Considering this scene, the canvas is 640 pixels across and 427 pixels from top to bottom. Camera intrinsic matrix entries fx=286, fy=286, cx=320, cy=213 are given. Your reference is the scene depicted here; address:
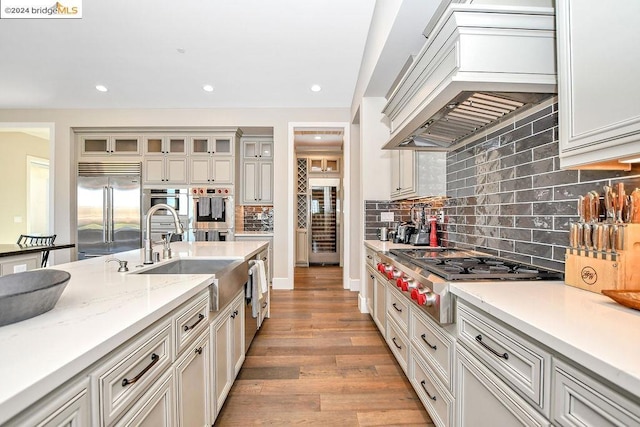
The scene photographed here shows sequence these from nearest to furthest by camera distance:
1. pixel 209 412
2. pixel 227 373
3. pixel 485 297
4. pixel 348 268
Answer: pixel 485 297, pixel 209 412, pixel 227 373, pixel 348 268

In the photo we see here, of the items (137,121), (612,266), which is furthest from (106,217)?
(612,266)

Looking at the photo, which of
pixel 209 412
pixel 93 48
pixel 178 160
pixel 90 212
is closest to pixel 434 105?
pixel 209 412

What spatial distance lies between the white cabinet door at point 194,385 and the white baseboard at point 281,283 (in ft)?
10.2

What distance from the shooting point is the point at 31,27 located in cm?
298

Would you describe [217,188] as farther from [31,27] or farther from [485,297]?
[485,297]

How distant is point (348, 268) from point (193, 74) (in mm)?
3559

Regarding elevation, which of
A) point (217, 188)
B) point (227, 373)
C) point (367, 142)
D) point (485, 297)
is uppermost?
point (367, 142)

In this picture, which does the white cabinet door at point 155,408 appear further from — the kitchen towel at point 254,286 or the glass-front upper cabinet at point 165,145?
the glass-front upper cabinet at point 165,145

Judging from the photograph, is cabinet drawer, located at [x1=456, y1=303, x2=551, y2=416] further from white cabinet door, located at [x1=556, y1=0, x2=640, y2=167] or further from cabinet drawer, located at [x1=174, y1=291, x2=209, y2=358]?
cabinet drawer, located at [x1=174, y1=291, x2=209, y2=358]

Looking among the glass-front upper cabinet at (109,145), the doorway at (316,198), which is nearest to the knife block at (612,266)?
the doorway at (316,198)

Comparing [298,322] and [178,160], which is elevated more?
[178,160]

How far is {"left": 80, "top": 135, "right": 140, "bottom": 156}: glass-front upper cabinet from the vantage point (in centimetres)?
486

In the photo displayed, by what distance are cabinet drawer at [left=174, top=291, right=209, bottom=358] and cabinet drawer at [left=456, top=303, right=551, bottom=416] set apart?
1.13 m

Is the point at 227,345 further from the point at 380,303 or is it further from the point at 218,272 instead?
the point at 380,303
